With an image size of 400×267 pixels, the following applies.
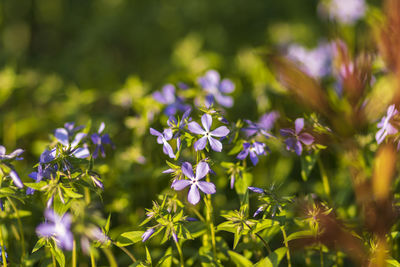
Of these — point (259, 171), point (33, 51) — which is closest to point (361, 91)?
point (259, 171)

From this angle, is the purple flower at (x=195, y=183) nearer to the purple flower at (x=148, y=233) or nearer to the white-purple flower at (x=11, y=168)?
the purple flower at (x=148, y=233)

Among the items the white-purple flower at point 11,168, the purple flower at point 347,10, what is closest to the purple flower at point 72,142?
the white-purple flower at point 11,168

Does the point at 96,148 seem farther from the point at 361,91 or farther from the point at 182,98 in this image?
the point at 361,91

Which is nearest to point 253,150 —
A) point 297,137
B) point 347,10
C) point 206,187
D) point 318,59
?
point 297,137

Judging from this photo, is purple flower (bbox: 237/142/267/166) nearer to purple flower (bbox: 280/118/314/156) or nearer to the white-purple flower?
purple flower (bbox: 280/118/314/156)

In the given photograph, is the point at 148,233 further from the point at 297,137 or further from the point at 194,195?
the point at 297,137

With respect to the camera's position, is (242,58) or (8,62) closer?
(242,58)

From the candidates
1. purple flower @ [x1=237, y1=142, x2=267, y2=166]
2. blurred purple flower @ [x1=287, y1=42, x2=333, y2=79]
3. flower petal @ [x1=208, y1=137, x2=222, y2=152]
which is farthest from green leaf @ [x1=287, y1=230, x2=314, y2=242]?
blurred purple flower @ [x1=287, y1=42, x2=333, y2=79]

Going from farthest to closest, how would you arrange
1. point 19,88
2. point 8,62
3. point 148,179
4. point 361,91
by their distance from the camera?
point 8,62 < point 19,88 < point 148,179 < point 361,91
